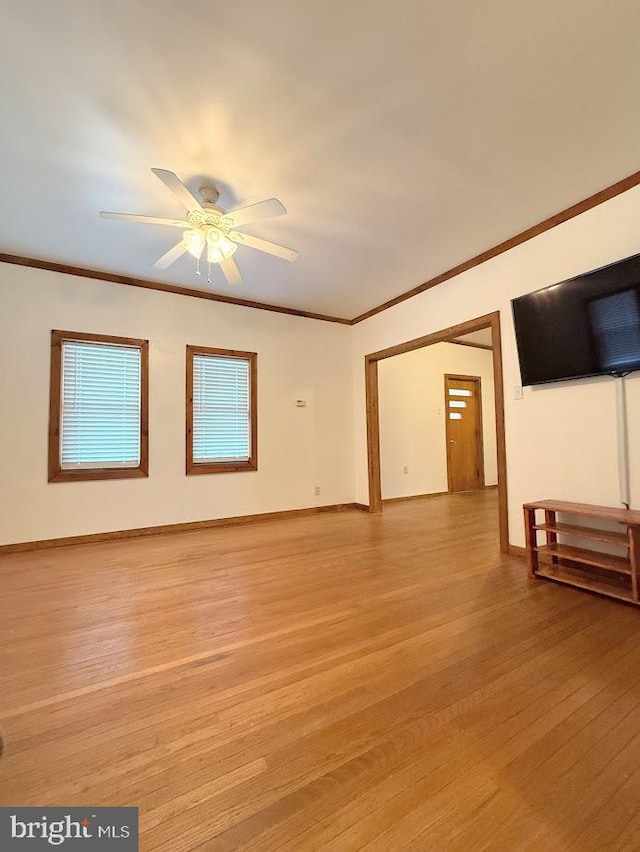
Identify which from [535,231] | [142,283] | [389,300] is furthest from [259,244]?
[389,300]

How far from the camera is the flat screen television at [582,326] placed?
240 cm

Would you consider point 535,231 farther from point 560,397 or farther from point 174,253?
point 174,253

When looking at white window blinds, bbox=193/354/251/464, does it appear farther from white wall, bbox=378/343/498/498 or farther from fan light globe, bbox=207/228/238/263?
white wall, bbox=378/343/498/498

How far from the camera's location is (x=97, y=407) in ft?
12.8

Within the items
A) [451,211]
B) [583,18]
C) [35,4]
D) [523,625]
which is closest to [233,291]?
[451,211]

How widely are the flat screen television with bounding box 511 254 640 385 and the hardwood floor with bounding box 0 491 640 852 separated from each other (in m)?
1.63

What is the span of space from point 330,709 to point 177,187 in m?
2.78

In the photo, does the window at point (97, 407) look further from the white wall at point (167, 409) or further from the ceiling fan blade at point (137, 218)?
the ceiling fan blade at point (137, 218)

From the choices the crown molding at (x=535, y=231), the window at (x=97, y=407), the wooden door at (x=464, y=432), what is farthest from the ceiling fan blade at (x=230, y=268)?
the wooden door at (x=464, y=432)

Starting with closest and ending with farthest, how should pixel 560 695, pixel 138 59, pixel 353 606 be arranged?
pixel 560 695 → pixel 138 59 → pixel 353 606

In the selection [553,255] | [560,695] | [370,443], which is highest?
[553,255]

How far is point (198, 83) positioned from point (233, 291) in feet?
9.00

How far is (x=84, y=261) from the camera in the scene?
3707mm

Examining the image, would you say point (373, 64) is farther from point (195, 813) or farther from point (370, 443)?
point (370, 443)
